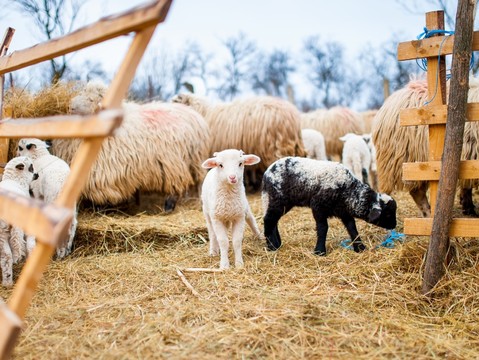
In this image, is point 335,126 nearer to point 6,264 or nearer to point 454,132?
point 454,132

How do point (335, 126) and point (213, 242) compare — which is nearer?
point (213, 242)

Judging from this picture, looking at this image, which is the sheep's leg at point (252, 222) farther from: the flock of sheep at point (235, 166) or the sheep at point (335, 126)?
the sheep at point (335, 126)

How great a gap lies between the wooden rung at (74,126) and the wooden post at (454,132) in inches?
102

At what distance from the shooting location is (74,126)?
198 cm

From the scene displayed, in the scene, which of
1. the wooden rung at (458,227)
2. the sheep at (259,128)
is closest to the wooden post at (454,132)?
the wooden rung at (458,227)

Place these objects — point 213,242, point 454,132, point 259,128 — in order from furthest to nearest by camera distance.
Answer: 1. point 259,128
2. point 213,242
3. point 454,132

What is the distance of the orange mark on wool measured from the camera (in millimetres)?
7766

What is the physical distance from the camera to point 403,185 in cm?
571

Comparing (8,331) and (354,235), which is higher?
(8,331)

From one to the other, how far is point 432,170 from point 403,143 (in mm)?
1899

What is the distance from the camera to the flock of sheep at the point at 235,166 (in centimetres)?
471

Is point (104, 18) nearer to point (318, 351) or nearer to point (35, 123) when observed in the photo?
point (35, 123)

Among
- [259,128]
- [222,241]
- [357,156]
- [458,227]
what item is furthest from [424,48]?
[259,128]

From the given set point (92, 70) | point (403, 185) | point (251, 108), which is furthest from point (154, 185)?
point (92, 70)
